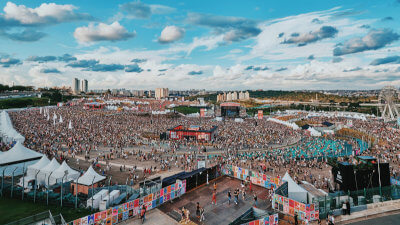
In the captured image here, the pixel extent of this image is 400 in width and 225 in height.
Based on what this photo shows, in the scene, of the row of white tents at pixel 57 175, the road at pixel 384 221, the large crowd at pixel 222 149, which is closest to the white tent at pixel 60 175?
the row of white tents at pixel 57 175

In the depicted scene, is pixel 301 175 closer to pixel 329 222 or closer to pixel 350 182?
Result: pixel 350 182

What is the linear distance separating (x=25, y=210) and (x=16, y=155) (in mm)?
9933

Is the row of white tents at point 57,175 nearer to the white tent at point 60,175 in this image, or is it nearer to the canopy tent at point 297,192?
the white tent at point 60,175

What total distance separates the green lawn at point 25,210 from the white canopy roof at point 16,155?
6863 millimetres

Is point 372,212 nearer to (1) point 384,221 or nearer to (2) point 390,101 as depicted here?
(1) point 384,221

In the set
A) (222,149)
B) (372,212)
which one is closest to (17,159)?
(222,149)

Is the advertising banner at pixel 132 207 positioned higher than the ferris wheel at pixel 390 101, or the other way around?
the ferris wheel at pixel 390 101

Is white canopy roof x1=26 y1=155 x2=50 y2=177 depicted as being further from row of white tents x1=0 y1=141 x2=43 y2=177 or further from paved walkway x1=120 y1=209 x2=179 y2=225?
paved walkway x1=120 y1=209 x2=179 y2=225

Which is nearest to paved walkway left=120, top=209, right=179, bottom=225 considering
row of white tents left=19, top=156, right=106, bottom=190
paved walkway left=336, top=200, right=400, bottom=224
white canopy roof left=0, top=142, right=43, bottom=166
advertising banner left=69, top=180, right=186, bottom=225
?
advertising banner left=69, top=180, right=186, bottom=225

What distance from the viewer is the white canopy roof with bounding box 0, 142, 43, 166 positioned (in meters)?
18.3

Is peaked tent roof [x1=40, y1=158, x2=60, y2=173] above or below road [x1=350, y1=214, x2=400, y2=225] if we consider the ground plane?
above

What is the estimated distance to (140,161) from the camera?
25.3 metres

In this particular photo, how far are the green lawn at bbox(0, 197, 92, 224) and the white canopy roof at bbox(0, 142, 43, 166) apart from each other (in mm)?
6863

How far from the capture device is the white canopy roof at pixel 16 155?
60.2 ft
